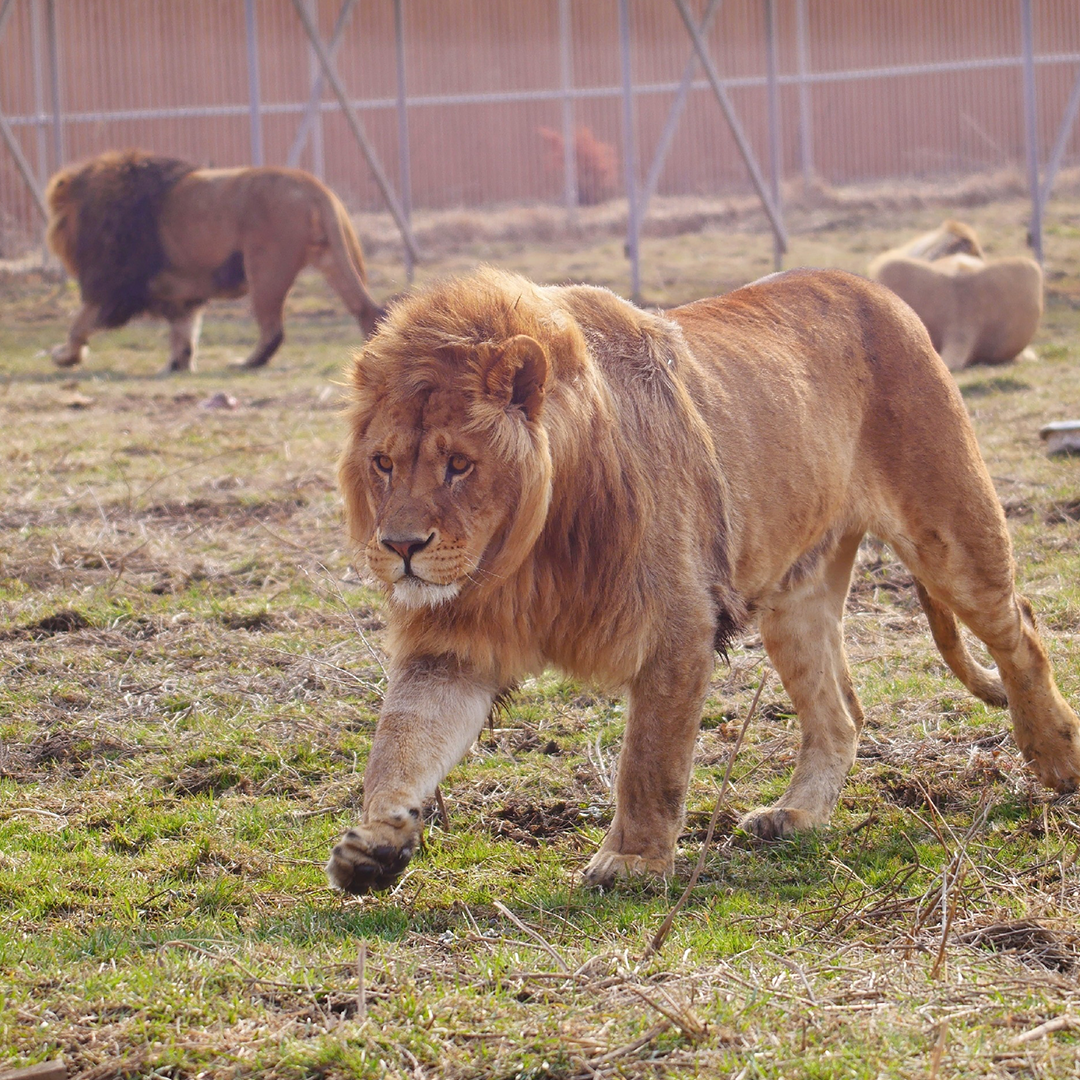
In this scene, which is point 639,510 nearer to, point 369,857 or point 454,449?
point 454,449

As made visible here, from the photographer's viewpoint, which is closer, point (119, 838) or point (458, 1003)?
point (458, 1003)

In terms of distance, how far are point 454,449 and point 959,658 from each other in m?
2.01

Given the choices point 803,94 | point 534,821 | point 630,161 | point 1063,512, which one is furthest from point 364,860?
point 803,94

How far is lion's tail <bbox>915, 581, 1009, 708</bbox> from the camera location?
434 centimetres

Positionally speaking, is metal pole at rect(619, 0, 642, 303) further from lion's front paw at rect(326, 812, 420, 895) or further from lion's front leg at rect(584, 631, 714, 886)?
lion's front paw at rect(326, 812, 420, 895)

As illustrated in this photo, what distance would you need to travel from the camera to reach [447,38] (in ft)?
66.1

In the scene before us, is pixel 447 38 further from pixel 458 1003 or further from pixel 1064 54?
pixel 458 1003

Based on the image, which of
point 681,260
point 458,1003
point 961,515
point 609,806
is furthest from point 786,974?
point 681,260

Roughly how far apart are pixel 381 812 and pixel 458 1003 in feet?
1.80

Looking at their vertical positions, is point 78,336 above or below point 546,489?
below

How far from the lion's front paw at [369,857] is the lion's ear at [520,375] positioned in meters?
0.94

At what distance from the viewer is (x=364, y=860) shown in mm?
2920

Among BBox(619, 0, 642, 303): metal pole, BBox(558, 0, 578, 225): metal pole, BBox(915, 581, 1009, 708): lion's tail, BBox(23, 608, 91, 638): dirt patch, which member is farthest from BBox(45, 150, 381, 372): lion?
BBox(915, 581, 1009, 708): lion's tail

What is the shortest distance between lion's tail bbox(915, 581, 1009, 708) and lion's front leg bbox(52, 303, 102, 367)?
365 inches
